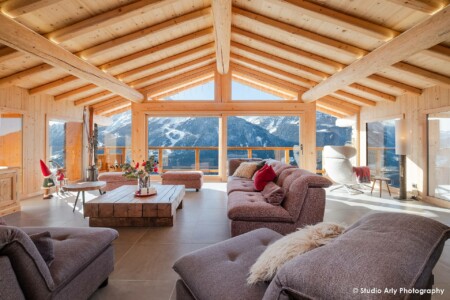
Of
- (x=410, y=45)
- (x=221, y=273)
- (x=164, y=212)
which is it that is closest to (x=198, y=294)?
(x=221, y=273)

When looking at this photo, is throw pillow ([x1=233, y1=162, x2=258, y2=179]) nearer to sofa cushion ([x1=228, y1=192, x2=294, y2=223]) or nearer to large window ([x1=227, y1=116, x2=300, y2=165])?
sofa cushion ([x1=228, y1=192, x2=294, y2=223])

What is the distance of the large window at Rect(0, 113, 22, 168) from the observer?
5.43 m

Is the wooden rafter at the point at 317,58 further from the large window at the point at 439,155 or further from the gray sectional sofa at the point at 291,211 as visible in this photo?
the gray sectional sofa at the point at 291,211

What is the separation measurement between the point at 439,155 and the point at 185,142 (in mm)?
6109

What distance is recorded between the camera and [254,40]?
17.4 ft

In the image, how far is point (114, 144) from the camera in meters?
8.50

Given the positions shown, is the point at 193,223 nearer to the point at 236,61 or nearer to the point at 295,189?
the point at 295,189

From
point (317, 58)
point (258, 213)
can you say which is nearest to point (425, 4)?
point (317, 58)

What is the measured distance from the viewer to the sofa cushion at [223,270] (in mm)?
1189

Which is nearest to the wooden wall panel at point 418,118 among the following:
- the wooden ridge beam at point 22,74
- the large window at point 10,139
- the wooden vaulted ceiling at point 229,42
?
the wooden vaulted ceiling at point 229,42

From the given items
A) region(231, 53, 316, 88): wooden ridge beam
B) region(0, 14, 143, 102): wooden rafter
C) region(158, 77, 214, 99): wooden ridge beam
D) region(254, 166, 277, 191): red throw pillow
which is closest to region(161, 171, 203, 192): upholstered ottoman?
region(0, 14, 143, 102): wooden rafter

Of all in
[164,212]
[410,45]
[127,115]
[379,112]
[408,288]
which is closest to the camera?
[408,288]

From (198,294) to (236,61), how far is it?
666 cm

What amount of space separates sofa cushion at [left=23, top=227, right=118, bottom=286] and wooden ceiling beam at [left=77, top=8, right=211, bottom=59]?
10.8 feet
